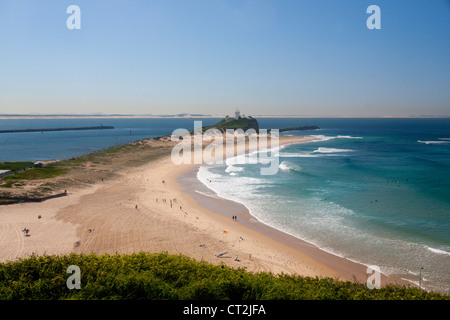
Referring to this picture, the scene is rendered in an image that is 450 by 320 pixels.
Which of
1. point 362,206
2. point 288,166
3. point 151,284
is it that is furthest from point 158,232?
point 288,166

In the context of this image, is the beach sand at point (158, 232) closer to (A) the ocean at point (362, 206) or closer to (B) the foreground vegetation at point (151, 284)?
(A) the ocean at point (362, 206)

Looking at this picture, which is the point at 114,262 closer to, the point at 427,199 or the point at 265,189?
the point at 265,189

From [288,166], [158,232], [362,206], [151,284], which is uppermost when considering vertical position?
[151,284]

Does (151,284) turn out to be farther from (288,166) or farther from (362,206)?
(288,166)

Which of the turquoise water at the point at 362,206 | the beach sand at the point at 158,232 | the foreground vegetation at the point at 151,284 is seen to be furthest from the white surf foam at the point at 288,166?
the foreground vegetation at the point at 151,284

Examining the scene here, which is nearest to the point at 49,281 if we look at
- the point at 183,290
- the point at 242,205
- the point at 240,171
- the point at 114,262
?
the point at 114,262

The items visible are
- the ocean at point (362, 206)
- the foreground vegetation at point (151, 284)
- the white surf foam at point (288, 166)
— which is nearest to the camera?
the foreground vegetation at point (151, 284)
